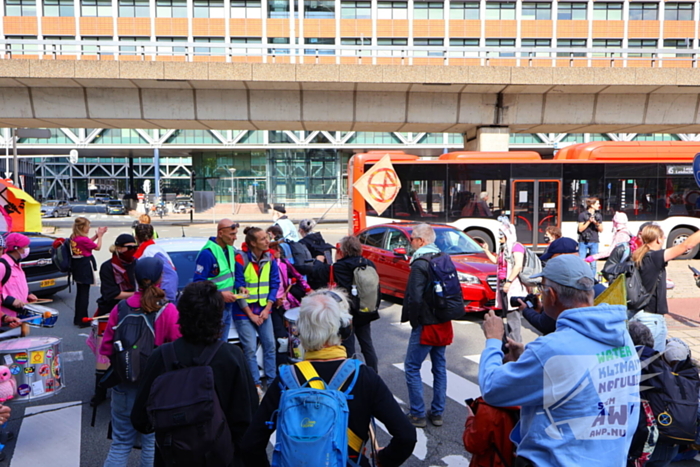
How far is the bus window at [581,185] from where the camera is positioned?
17406 mm

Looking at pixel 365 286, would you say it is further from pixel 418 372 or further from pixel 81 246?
pixel 81 246

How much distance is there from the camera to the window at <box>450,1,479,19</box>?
51.0m

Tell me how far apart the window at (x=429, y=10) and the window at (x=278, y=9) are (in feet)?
36.2

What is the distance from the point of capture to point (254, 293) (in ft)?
18.9

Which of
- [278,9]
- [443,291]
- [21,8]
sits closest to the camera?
[443,291]

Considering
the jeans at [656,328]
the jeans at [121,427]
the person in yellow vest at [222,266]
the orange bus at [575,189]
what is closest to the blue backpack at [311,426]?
the jeans at [121,427]

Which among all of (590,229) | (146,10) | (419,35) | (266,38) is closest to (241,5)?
(266,38)

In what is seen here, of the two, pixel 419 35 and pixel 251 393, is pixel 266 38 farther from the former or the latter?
pixel 251 393

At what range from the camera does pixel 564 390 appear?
2203 mm

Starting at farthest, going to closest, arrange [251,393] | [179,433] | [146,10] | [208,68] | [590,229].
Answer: [146,10] → [208,68] → [590,229] → [251,393] → [179,433]

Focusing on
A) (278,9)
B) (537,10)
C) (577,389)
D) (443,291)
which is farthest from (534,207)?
(278,9)

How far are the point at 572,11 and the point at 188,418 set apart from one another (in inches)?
2265

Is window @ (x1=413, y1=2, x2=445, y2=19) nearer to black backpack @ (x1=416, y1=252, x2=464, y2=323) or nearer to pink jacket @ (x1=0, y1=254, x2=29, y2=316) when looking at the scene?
pink jacket @ (x1=0, y1=254, x2=29, y2=316)

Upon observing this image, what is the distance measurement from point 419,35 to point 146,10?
24659 millimetres
